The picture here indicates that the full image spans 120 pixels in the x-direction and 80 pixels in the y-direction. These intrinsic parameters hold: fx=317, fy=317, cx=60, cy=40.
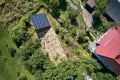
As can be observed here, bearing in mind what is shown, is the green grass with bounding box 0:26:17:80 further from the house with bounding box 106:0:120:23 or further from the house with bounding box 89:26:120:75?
the house with bounding box 106:0:120:23

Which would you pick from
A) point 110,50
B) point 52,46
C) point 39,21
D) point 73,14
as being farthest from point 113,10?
point 39,21

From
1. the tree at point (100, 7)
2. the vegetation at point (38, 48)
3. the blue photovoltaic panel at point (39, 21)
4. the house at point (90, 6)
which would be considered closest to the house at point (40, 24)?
the blue photovoltaic panel at point (39, 21)

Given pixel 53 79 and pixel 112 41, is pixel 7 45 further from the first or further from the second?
pixel 112 41

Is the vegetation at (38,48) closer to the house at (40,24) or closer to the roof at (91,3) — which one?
the house at (40,24)

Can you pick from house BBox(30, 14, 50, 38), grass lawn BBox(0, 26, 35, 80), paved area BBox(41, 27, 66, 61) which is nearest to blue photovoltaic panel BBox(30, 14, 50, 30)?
house BBox(30, 14, 50, 38)

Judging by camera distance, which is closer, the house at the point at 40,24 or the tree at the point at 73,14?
the house at the point at 40,24

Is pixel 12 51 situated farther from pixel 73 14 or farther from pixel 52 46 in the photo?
pixel 73 14

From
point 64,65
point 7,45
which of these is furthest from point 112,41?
point 7,45
